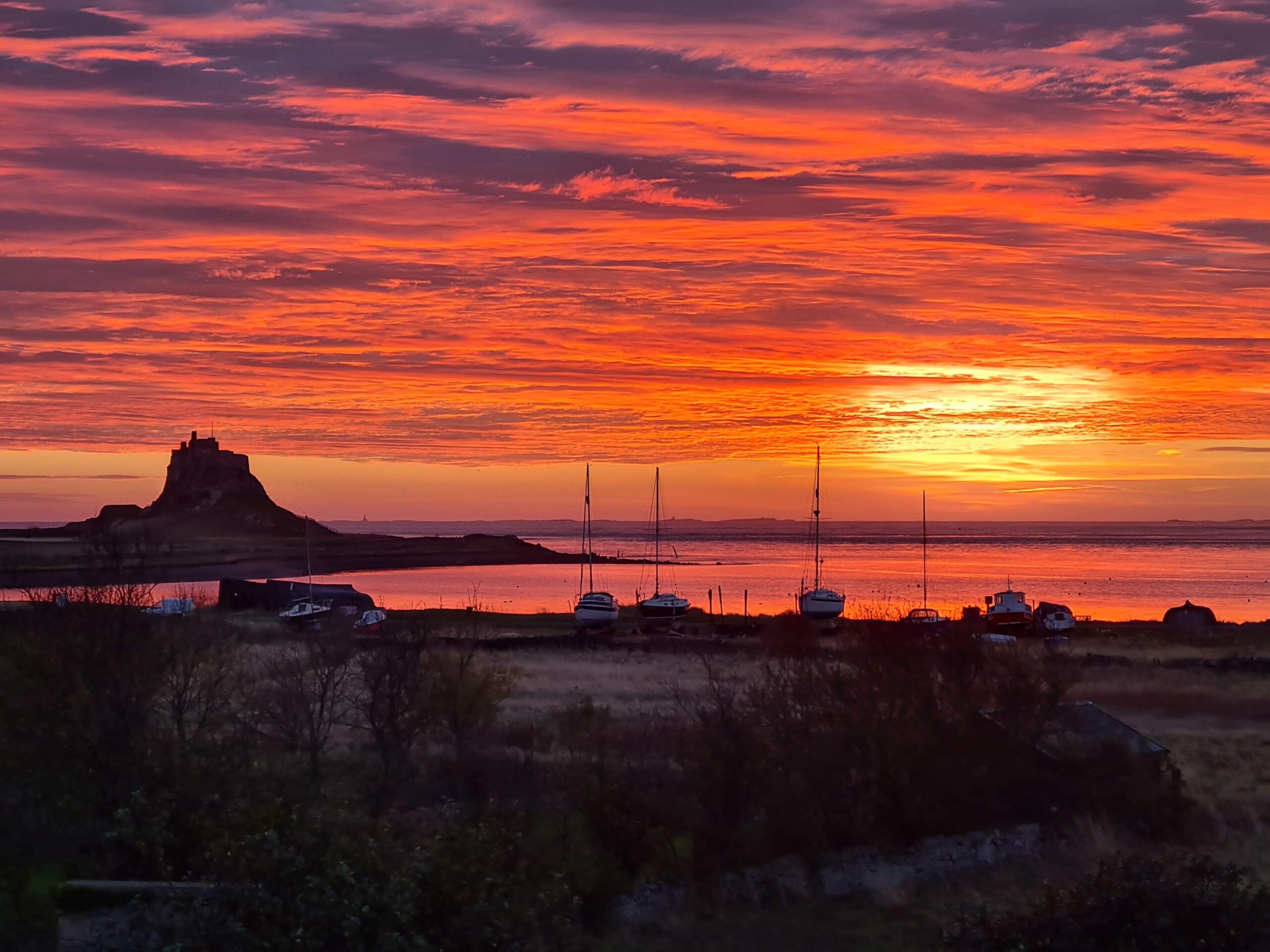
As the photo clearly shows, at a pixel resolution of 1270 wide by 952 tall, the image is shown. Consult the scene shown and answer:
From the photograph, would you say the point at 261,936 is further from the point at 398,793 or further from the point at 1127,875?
the point at 398,793

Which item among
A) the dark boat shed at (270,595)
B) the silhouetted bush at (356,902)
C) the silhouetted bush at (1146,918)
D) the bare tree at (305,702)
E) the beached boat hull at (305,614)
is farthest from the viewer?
the dark boat shed at (270,595)

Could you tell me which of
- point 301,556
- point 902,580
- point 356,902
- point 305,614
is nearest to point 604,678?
point 305,614

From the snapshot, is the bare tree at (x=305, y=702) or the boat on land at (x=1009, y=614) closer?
the bare tree at (x=305, y=702)

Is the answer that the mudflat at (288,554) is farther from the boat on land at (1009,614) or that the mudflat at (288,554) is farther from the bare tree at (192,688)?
the bare tree at (192,688)

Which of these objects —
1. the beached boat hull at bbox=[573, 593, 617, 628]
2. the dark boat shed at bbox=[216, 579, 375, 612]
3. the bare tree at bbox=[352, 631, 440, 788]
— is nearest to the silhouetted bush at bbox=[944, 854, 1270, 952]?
the bare tree at bbox=[352, 631, 440, 788]

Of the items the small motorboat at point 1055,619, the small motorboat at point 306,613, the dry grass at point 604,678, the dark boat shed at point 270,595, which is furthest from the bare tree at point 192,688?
the dark boat shed at point 270,595

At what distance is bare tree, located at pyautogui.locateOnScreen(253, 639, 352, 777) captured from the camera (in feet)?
74.1

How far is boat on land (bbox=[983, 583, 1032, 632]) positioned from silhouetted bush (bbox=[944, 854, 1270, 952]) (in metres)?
49.6

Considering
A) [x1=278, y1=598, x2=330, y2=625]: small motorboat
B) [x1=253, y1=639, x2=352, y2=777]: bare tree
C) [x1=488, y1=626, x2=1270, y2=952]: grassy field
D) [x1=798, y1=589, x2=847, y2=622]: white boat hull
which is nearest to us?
[x1=488, y1=626, x2=1270, y2=952]: grassy field

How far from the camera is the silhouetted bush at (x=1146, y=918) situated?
8719 mm

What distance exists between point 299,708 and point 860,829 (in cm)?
1102

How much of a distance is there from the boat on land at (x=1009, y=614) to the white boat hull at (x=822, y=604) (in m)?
8.98

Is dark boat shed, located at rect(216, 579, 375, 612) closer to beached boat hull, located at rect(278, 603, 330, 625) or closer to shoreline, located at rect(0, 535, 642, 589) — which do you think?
beached boat hull, located at rect(278, 603, 330, 625)

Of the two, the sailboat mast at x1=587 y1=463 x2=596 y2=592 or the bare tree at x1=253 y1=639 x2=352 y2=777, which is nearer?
the bare tree at x1=253 y1=639 x2=352 y2=777
